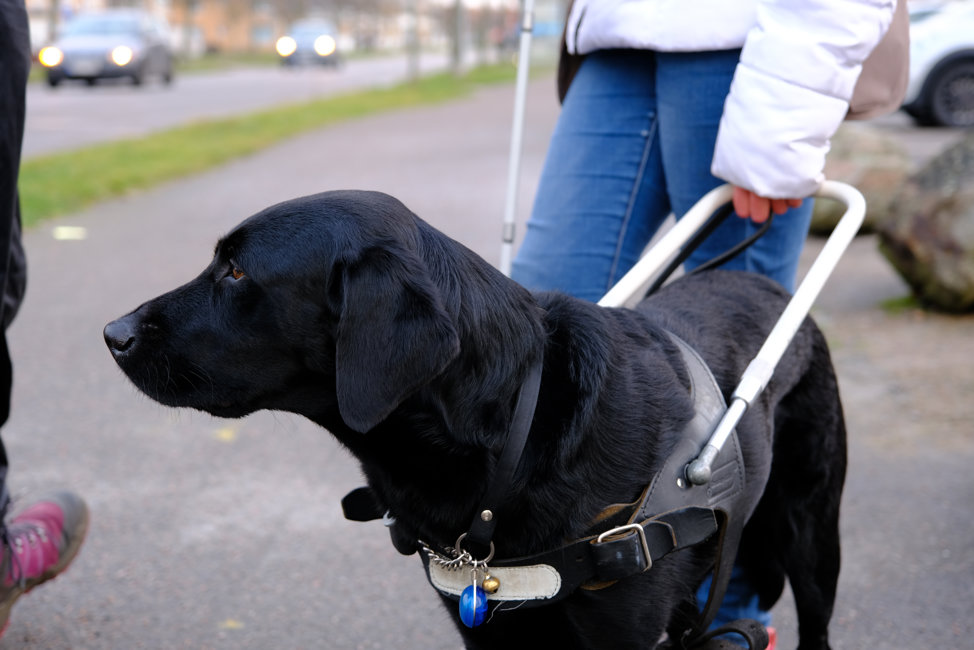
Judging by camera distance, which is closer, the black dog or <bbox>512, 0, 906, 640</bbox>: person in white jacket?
the black dog

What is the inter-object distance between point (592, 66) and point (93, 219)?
715 centimetres

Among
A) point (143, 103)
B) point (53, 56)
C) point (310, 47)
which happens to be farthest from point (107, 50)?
point (310, 47)

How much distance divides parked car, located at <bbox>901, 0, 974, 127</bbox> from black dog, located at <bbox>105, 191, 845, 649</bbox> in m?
14.1

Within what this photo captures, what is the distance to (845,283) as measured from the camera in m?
7.23

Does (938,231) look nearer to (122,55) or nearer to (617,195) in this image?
(617,195)

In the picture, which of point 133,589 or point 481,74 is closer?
point 133,589

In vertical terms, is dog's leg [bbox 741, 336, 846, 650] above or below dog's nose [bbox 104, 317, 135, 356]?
below

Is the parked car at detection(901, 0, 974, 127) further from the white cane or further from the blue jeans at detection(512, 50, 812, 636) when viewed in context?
the blue jeans at detection(512, 50, 812, 636)

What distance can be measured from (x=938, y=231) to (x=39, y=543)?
16.5 ft

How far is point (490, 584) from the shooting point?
2.01m

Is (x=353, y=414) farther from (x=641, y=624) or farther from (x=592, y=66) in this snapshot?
(x=592, y=66)

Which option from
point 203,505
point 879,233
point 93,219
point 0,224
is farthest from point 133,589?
point 93,219

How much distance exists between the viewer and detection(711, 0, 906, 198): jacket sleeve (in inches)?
93.2

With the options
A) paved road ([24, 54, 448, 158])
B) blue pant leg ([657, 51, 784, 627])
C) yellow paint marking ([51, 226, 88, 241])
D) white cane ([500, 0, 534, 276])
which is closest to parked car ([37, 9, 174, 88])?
paved road ([24, 54, 448, 158])
